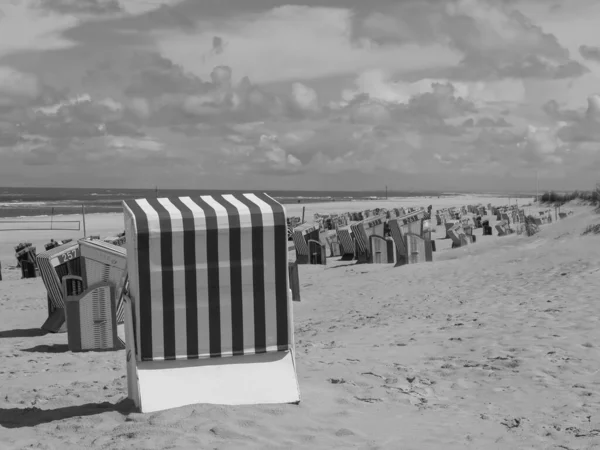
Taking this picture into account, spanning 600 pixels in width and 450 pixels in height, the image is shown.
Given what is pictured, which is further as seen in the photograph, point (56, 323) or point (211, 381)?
point (56, 323)

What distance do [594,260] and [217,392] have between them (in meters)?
8.10

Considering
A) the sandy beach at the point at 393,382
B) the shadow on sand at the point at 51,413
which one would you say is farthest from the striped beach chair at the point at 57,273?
the shadow on sand at the point at 51,413

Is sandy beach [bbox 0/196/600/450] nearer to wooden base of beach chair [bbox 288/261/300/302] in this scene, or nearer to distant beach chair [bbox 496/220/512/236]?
wooden base of beach chair [bbox 288/261/300/302]

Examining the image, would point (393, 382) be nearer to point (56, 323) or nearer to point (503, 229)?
point (56, 323)

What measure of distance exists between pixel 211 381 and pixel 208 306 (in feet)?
1.71

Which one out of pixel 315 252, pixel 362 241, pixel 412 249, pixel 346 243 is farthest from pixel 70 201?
pixel 412 249

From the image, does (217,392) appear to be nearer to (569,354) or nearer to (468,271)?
(569,354)

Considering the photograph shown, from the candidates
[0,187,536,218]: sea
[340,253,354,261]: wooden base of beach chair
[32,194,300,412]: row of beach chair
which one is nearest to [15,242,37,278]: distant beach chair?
[0,187,536,218]: sea

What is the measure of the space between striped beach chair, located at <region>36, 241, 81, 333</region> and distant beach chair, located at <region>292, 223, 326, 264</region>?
7857 millimetres

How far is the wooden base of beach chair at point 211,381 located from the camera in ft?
15.7

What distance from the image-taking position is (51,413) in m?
5.19

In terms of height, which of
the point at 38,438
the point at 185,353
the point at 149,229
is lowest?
the point at 38,438

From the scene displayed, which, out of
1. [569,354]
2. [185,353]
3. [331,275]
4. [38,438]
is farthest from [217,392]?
[331,275]

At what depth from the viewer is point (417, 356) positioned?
653cm
